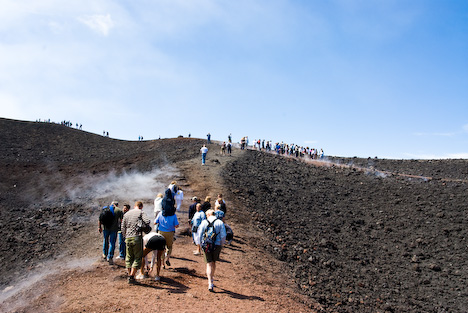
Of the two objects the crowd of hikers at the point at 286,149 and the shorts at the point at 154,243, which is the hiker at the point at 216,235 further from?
the crowd of hikers at the point at 286,149

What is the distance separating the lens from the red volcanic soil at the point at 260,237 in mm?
8773

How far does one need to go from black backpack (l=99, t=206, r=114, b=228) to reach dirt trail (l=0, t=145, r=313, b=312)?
1306 millimetres

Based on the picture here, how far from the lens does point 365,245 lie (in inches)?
785

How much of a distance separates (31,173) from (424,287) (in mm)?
31162

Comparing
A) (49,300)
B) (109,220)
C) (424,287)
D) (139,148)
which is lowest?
(424,287)

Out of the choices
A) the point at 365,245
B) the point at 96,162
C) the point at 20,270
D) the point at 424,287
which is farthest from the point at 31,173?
the point at 424,287

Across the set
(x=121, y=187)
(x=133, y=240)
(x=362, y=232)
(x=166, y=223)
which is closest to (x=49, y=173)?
(x=121, y=187)

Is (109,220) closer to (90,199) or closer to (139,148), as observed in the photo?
(90,199)

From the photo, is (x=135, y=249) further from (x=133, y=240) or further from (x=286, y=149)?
(x=286, y=149)

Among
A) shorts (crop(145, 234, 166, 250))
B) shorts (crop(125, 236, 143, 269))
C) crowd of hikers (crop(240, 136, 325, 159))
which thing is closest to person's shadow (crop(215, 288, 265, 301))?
shorts (crop(145, 234, 166, 250))

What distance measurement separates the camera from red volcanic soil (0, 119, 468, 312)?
8773 millimetres

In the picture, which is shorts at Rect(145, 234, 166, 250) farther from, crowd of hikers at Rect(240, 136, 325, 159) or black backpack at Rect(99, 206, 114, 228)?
crowd of hikers at Rect(240, 136, 325, 159)

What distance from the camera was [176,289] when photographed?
325 inches

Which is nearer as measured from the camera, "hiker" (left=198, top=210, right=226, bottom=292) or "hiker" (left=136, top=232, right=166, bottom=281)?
"hiker" (left=136, top=232, right=166, bottom=281)
